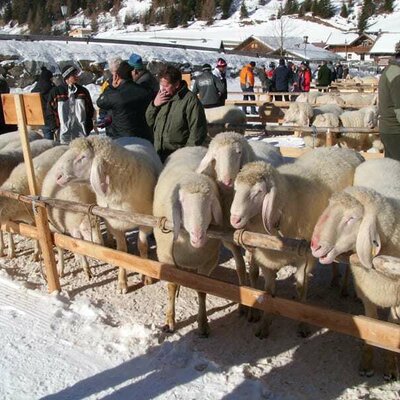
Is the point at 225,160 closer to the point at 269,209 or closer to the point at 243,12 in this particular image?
the point at 269,209

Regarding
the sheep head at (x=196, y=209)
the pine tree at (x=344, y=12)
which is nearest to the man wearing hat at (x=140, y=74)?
the sheep head at (x=196, y=209)

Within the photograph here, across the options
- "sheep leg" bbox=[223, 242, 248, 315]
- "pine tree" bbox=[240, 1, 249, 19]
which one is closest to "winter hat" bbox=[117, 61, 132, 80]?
"sheep leg" bbox=[223, 242, 248, 315]

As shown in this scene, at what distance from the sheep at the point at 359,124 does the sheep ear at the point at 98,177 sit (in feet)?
19.5

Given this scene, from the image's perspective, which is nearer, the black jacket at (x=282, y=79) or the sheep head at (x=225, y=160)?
the sheep head at (x=225, y=160)

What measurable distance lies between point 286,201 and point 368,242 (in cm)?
95

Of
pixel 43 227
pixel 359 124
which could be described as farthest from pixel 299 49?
pixel 43 227

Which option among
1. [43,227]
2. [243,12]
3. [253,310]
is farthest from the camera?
[243,12]

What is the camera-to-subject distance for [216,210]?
3.35 m

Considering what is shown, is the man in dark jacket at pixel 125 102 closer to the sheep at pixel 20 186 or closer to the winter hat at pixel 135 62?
the sheep at pixel 20 186

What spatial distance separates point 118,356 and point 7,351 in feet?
2.61

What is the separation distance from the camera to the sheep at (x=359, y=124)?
8.62 metres

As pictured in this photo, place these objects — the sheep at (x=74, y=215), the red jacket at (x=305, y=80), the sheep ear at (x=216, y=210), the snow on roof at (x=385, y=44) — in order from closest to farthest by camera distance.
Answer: the sheep ear at (x=216, y=210), the sheep at (x=74, y=215), the red jacket at (x=305, y=80), the snow on roof at (x=385, y=44)

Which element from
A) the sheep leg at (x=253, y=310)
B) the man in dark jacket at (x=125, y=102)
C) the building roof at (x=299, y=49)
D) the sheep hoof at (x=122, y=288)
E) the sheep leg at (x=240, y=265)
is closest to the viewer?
the sheep leg at (x=253, y=310)

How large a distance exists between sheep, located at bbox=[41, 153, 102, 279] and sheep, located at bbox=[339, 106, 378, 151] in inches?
223
